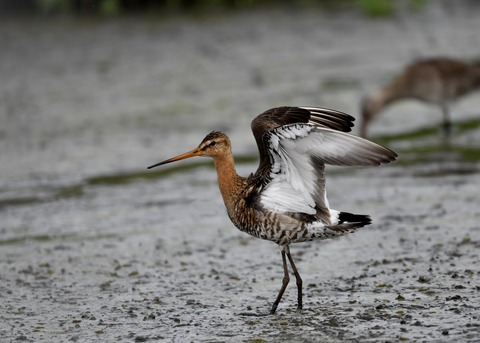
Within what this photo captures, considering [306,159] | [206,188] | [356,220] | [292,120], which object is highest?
[292,120]

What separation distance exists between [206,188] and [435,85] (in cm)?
406

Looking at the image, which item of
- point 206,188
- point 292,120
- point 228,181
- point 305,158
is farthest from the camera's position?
point 206,188

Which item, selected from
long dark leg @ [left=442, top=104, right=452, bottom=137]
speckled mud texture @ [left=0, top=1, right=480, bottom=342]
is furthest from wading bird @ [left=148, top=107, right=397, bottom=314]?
long dark leg @ [left=442, top=104, right=452, bottom=137]

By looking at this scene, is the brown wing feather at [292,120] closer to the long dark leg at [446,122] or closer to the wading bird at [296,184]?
the wading bird at [296,184]

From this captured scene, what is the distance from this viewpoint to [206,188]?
1110 centimetres

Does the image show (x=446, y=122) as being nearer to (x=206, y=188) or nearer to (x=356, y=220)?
(x=206, y=188)

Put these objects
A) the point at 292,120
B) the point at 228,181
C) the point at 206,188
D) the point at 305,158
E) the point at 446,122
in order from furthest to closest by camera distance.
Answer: the point at 446,122, the point at 206,188, the point at 228,181, the point at 292,120, the point at 305,158

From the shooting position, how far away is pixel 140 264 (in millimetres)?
8359

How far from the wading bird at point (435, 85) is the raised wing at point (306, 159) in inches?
270

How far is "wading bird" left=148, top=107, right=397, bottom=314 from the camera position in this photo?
21.8 ft

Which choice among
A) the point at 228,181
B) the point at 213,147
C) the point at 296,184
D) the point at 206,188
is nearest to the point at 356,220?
the point at 296,184

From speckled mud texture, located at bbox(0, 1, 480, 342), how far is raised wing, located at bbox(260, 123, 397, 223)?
72 cm

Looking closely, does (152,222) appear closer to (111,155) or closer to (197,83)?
(111,155)

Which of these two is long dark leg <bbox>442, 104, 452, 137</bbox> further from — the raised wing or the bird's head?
the raised wing
